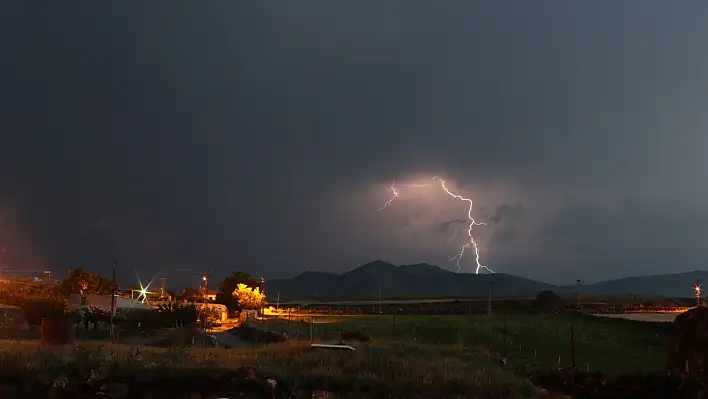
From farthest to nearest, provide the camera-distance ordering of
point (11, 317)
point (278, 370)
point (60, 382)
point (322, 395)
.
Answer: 1. point (11, 317)
2. point (278, 370)
3. point (322, 395)
4. point (60, 382)

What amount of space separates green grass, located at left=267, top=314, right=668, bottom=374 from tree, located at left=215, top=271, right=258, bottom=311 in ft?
101

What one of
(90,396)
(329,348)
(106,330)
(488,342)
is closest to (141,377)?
(90,396)

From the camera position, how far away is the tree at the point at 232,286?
8534 cm

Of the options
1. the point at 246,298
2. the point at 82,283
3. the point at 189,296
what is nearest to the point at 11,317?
the point at 82,283

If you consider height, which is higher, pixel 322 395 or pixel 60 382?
pixel 60 382

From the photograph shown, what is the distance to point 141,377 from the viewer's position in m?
14.2

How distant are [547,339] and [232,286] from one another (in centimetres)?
5133

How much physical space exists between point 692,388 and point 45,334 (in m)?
20.7

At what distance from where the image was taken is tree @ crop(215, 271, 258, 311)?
8534 centimetres

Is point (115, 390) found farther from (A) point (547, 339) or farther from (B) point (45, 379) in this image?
(A) point (547, 339)

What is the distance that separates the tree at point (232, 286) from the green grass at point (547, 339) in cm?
3068

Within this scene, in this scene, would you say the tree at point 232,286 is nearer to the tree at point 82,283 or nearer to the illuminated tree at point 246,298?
the illuminated tree at point 246,298

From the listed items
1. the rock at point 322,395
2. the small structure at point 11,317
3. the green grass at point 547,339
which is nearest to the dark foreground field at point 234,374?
the rock at point 322,395

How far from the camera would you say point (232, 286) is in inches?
3529
